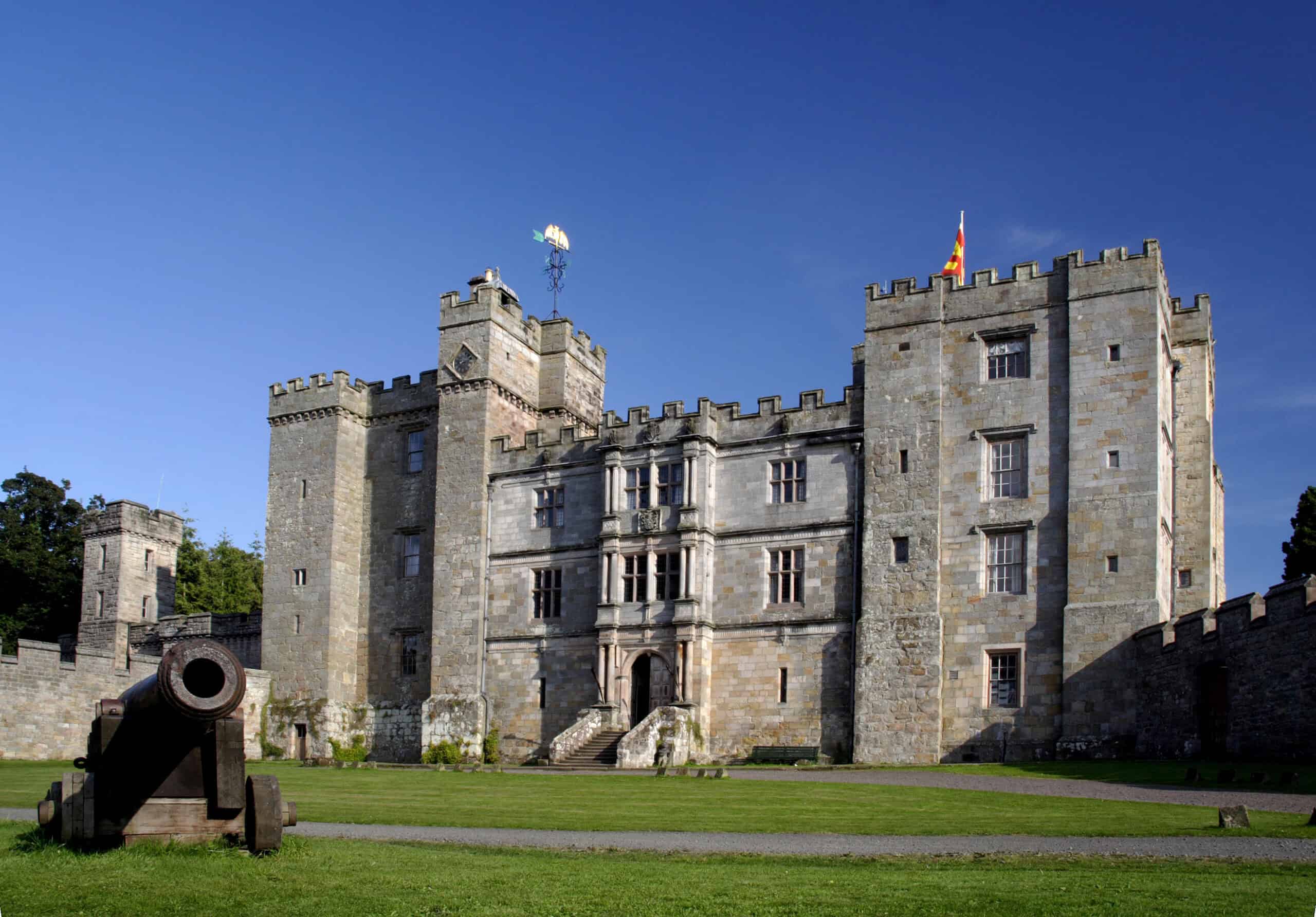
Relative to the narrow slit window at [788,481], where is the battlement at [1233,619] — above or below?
below

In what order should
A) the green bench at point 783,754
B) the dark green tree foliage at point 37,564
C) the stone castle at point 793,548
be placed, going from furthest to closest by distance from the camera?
the dark green tree foliage at point 37,564, the green bench at point 783,754, the stone castle at point 793,548

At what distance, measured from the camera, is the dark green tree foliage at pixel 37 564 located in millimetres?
65688

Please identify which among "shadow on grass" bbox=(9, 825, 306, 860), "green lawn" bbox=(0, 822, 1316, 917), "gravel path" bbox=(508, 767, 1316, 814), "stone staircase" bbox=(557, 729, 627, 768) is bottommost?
"stone staircase" bbox=(557, 729, 627, 768)

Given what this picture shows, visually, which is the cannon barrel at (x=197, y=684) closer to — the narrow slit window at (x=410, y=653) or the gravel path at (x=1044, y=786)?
the gravel path at (x=1044, y=786)

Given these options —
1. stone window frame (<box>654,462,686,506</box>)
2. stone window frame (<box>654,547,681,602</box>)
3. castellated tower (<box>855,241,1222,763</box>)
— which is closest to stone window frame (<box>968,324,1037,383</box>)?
castellated tower (<box>855,241,1222,763</box>)

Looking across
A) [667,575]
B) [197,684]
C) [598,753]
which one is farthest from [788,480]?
[197,684]

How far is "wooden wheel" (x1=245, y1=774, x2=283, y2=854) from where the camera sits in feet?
48.3

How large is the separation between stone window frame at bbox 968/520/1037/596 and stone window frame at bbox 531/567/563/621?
47.1 ft

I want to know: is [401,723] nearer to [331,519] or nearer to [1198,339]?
[331,519]

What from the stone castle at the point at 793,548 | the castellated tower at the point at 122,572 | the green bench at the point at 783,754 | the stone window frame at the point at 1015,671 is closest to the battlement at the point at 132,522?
the castellated tower at the point at 122,572

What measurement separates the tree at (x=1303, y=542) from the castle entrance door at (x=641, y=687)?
23561mm

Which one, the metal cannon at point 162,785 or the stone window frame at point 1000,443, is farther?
the stone window frame at point 1000,443

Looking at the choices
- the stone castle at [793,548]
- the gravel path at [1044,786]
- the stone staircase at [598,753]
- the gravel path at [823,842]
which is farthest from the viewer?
the stone staircase at [598,753]

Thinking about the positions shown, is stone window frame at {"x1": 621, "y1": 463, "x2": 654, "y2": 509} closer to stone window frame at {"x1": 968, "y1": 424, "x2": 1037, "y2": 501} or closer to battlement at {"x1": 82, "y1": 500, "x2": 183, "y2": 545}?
stone window frame at {"x1": 968, "y1": 424, "x2": 1037, "y2": 501}
